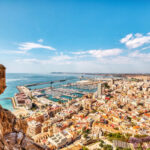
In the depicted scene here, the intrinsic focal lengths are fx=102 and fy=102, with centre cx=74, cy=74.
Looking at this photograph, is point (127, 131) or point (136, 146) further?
point (127, 131)

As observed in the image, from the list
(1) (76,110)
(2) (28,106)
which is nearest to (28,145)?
(1) (76,110)

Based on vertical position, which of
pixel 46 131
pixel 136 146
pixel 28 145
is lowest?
pixel 46 131

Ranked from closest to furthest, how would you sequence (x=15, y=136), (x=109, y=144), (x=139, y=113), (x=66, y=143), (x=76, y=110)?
1. (x=15, y=136)
2. (x=109, y=144)
3. (x=66, y=143)
4. (x=139, y=113)
5. (x=76, y=110)

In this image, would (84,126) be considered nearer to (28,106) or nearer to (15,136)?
(15,136)

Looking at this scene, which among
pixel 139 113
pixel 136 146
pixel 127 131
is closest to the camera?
pixel 136 146

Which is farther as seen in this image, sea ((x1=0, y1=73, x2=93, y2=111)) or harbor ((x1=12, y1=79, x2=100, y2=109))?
sea ((x1=0, y1=73, x2=93, y2=111))

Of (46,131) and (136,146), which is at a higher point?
(136,146)

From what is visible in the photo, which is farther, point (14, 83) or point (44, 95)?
point (14, 83)

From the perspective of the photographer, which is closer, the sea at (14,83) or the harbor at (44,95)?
the harbor at (44,95)

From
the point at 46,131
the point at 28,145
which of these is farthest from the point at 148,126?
the point at 28,145

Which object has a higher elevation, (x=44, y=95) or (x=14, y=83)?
(x=14, y=83)
